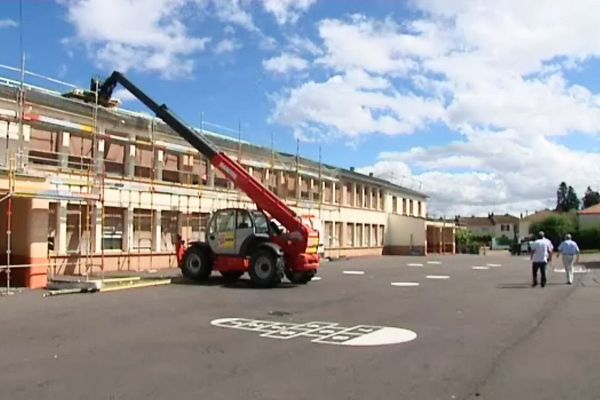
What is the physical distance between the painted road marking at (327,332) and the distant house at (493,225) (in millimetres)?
139255

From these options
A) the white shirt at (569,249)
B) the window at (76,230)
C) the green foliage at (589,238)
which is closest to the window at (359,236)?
the white shirt at (569,249)

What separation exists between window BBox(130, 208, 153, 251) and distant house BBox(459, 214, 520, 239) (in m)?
126

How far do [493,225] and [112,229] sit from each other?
5295 inches

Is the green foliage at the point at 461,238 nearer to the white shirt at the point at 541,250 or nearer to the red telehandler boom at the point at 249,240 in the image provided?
the white shirt at the point at 541,250

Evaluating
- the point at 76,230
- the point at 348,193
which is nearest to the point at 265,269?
the point at 76,230

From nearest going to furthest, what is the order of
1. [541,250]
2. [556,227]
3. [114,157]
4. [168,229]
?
[541,250]
[114,157]
[168,229]
[556,227]

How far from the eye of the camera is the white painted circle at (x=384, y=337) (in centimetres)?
1035

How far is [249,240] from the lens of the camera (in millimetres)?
21766

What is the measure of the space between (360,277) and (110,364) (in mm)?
17988

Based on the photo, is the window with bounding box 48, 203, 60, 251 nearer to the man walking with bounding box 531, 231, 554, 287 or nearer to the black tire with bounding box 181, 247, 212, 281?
the black tire with bounding box 181, 247, 212, 281

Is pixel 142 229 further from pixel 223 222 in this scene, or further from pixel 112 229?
pixel 223 222

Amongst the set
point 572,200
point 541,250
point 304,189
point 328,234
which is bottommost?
point 541,250

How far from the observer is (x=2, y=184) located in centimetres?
1753

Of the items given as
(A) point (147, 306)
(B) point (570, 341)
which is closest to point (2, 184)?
(A) point (147, 306)
